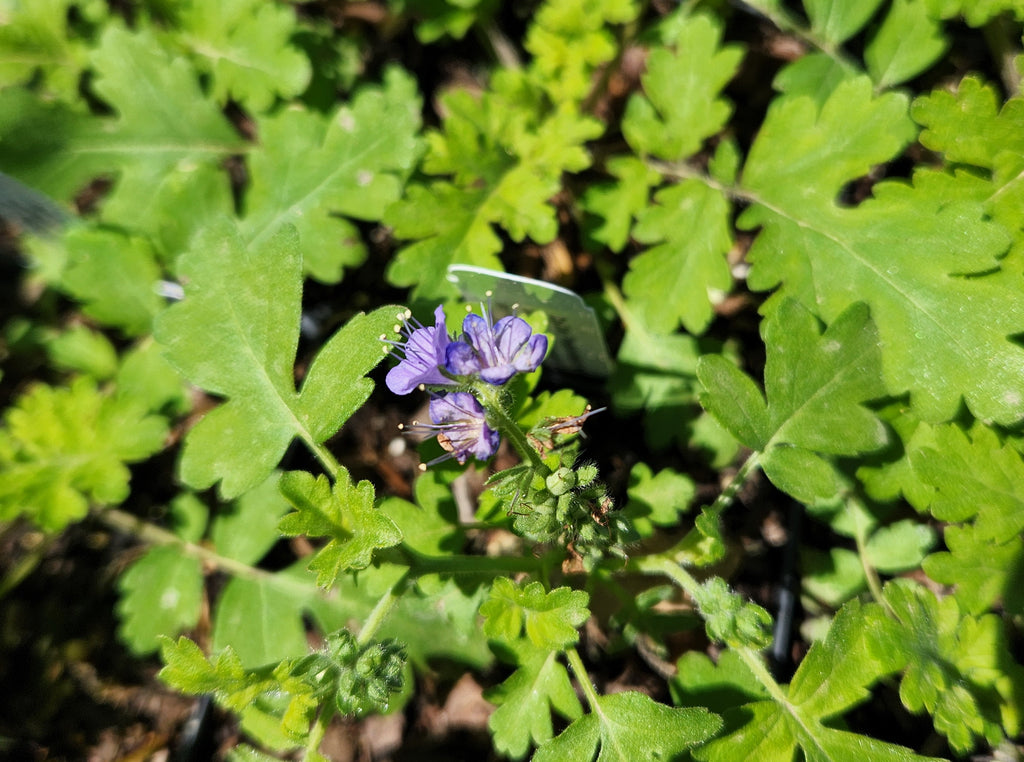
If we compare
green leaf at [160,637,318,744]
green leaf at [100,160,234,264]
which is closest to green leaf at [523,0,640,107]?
green leaf at [100,160,234,264]

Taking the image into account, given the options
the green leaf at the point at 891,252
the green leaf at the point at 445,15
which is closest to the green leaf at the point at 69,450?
the green leaf at the point at 445,15

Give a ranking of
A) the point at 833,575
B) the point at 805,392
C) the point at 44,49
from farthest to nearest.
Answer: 1. the point at 44,49
2. the point at 833,575
3. the point at 805,392

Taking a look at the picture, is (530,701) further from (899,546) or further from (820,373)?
(899,546)

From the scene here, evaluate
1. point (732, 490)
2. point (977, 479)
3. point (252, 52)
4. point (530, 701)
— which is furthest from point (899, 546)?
point (252, 52)

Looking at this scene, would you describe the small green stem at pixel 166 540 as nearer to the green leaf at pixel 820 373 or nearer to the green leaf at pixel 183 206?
the green leaf at pixel 183 206

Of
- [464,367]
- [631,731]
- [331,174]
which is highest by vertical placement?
[464,367]

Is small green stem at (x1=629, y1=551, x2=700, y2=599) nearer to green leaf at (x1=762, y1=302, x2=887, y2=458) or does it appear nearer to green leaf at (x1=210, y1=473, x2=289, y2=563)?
green leaf at (x1=762, y1=302, x2=887, y2=458)
